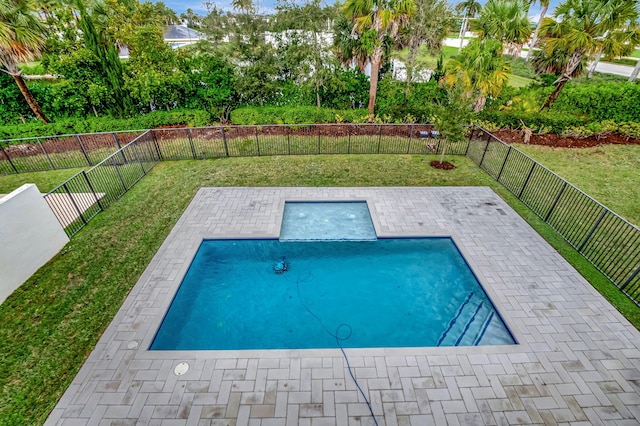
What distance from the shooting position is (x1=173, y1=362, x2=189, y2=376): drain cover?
14.5 feet

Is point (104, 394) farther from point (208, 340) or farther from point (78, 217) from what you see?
point (78, 217)

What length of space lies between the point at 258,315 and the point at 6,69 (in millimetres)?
15498

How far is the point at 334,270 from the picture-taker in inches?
263

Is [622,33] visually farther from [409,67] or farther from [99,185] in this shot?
[99,185]

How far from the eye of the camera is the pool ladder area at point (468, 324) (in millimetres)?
5106

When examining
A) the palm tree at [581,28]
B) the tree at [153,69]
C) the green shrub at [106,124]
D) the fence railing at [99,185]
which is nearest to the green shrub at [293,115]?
the green shrub at [106,124]

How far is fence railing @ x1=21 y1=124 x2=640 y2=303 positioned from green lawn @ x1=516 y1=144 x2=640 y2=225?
108cm

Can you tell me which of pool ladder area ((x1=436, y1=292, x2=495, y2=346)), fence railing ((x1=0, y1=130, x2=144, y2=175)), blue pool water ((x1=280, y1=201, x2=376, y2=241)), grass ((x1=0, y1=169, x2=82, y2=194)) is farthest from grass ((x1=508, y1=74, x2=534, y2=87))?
grass ((x1=0, y1=169, x2=82, y2=194))

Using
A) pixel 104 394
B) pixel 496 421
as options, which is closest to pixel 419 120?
pixel 496 421

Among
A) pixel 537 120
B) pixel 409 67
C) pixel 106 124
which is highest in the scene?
pixel 409 67

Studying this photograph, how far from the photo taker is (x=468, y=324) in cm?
538

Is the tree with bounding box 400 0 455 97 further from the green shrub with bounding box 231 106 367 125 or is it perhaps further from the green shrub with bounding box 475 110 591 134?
the green shrub with bounding box 475 110 591 134

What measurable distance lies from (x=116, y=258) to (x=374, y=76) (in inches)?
472

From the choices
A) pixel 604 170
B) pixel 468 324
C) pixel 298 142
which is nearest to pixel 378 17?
pixel 298 142
